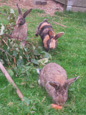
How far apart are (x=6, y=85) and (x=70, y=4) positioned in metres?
8.09

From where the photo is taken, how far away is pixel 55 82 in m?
3.73

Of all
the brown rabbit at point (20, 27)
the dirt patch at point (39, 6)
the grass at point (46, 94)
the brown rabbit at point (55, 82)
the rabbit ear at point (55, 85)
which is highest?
the brown rabbit at point (20, 27)

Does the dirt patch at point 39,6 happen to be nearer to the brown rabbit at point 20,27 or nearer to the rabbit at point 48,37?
the rabbit at point 48,37

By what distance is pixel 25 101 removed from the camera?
3.24 metres

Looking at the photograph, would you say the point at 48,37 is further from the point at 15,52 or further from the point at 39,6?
the point at 39,6

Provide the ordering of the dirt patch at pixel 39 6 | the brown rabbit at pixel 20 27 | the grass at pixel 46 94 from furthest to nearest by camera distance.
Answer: the dirt patch at pixel 39 6, the brown rabbit at pixel 20 27, the grass at pixel 46 94

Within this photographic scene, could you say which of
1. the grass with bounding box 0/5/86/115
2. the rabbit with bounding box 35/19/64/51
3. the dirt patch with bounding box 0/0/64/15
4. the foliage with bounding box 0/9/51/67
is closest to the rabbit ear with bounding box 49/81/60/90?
the grass with bounding box 0/5/86/115

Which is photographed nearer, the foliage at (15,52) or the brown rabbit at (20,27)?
the foliage at (15,52)

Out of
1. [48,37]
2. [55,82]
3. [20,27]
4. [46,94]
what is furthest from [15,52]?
[48,37]

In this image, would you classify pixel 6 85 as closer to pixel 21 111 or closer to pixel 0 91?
pixel 0 91

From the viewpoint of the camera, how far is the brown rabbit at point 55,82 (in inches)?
145

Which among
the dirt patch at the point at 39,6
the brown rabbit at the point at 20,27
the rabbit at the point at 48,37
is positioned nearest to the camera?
the brown rabbit at the point at 20,27

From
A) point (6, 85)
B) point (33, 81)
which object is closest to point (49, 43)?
point (33, 81)

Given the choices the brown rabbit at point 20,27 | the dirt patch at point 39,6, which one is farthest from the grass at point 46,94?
the dirt patch at point 39,6
